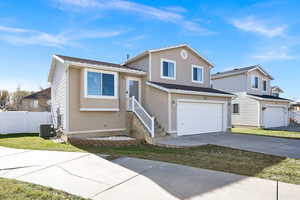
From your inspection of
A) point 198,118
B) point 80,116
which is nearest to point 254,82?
point 198,118

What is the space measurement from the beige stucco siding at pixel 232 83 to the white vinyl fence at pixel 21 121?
1901 cm

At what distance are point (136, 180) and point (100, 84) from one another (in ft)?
24.5

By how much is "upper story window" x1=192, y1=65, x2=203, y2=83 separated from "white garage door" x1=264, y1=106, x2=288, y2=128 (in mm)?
9385

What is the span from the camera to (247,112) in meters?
19.5

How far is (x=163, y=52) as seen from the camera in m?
13.2

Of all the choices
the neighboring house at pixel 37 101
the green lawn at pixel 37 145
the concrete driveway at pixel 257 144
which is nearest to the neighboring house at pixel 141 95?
the green lawn at pixel 37 145

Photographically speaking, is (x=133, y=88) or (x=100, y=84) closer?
(x=100, y=84)

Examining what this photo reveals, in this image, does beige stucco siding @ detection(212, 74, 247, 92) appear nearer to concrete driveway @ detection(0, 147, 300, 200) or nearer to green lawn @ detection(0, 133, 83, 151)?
concrete driveway @ detection(0, 147, 300, 200)

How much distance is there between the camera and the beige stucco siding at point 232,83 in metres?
Answer: 20.7

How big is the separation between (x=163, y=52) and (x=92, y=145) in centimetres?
Result: 794

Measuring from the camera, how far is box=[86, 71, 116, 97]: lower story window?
1042 centimetres

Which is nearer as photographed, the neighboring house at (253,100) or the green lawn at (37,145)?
the green lawn at (37,145)

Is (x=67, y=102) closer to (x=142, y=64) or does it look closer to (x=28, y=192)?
(x=142, y=64)

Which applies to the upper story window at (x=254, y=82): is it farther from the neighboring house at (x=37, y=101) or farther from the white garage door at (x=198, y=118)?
the neighboring house at (x=37, y=101)
